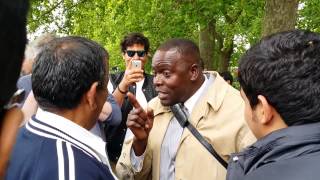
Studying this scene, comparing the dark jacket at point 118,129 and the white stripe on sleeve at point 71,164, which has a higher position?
the white stripe on sleeve at point 71,164

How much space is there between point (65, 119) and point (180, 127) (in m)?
1.18

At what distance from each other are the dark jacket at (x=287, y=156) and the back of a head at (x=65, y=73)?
0.81 metres

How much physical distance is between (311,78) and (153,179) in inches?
65.5

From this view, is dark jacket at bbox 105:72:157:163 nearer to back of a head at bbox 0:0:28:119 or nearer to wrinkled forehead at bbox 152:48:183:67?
wrinkled forehead at bbox 152:48:183:67

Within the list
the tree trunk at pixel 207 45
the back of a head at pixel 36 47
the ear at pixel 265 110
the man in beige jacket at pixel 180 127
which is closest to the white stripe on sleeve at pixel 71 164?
the ear at pixel 265 110

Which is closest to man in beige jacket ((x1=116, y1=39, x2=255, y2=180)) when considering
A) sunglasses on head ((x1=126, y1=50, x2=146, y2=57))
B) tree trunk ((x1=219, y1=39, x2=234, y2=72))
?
sunglasses on head ((x1=126, y1=50, x2=146, y2=57))

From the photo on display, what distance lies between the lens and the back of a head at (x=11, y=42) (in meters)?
0.74

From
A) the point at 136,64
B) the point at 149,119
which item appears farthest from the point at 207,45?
the point at 149,119

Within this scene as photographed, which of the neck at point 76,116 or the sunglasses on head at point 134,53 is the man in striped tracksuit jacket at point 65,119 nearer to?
the neck at point 76,116

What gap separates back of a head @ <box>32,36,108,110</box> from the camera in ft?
7.29

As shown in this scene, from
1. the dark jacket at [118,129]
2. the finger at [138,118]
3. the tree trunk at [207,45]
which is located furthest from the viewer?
the tree trunk at [207,45]

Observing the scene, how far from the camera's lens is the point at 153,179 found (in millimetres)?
3246

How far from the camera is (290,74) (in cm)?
181

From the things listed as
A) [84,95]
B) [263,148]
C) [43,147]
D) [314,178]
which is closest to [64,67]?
[84,95]
